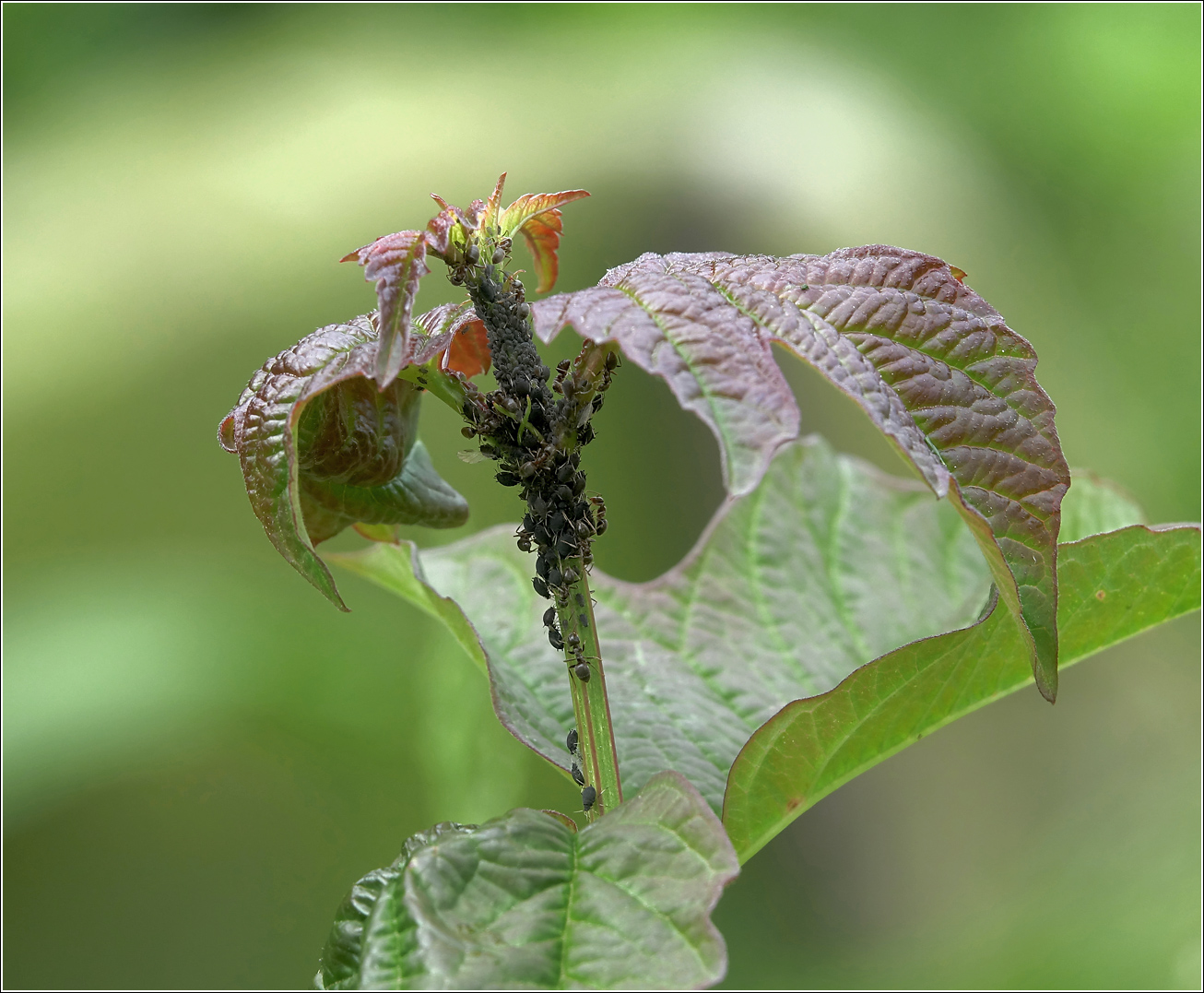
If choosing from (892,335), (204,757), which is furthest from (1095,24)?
(204,757)

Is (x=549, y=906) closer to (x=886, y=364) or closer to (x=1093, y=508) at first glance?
(x=886, y=364)

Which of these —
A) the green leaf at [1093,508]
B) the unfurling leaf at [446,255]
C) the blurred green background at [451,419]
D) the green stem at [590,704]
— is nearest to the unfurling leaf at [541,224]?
the unfurling leaf at [446,255]

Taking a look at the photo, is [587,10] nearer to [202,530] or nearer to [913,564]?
[202,530]

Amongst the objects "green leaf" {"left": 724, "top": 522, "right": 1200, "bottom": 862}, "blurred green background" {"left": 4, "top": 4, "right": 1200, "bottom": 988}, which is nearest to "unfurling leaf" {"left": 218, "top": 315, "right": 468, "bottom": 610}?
"green leaf" {"left": 724, "top": 522, "right": 1200, "bottom": 862}

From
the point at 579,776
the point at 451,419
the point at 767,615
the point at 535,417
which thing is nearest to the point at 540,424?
the point at 535,417

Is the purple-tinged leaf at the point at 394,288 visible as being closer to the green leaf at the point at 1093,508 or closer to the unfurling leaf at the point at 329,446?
the unfurling leaf at the point at 329,446
